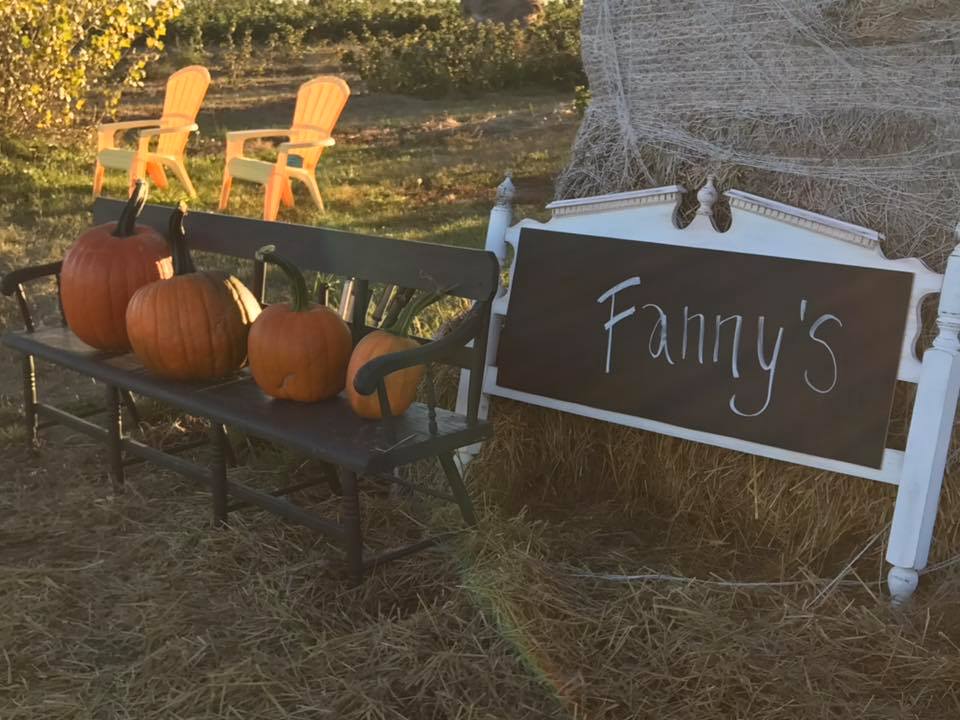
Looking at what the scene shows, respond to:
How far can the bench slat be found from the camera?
3191 millimetres

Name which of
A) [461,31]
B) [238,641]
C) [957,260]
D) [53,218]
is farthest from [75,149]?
[957,260]

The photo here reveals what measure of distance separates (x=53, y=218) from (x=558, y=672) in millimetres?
6995

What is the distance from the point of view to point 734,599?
2980 mm

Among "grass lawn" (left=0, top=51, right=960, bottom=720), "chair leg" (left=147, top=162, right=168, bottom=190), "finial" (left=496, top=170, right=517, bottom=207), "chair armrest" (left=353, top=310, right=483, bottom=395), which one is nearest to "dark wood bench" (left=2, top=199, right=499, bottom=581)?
"chair armrest" (left=353, top=310, right=483, bottom=395)

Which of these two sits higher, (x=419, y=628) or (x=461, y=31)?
(x=461, y=31)

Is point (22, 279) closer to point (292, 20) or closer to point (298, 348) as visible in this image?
point (298, 348)

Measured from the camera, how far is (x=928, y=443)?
2770mm

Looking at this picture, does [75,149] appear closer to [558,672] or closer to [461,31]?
[461,31]

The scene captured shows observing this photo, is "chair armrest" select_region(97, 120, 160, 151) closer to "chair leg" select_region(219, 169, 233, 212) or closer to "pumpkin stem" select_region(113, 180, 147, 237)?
"chair leg" select_region(219, 169, 233, 212)

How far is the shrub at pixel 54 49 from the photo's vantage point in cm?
952

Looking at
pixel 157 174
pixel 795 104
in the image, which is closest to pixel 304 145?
pixel 157 174

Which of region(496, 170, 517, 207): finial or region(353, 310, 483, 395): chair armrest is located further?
region(496, 170, 517, 207): finial

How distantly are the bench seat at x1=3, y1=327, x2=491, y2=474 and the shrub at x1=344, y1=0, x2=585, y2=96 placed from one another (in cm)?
1138

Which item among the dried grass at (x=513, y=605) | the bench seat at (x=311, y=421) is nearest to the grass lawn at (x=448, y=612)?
the dried grass at (x=513, y=605)
